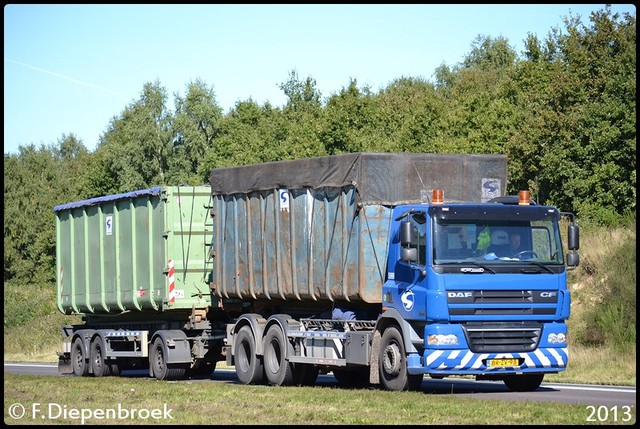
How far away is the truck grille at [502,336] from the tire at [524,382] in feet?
3.80

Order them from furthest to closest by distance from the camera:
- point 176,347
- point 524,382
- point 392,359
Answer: point 176,347, point 524,382, point 392,359

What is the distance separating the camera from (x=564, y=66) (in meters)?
47.3

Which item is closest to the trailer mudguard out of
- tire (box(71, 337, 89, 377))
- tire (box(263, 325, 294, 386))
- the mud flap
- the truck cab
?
tire (box(263, 325, 294, 386))

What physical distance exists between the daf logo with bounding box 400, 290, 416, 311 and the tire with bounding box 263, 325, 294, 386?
353 cm

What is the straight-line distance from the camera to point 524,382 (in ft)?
61.3

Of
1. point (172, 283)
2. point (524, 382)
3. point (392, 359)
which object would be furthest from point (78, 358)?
point (524, 382)

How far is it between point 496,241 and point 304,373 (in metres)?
5.06

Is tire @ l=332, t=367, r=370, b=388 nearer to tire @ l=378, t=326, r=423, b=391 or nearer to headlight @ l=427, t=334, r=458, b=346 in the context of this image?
tire @ l=378, t=326, r=423, b=391

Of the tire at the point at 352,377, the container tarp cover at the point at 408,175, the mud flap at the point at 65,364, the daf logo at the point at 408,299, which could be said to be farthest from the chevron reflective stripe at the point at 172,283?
the daf logo at the point at 408,299

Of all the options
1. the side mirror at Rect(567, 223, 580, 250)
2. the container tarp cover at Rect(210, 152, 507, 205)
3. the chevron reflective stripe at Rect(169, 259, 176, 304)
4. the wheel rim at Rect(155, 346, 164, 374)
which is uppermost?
the container tarp cover at Rect(210, 152, 507, 205)

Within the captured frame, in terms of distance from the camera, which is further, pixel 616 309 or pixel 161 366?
pixel 616 309

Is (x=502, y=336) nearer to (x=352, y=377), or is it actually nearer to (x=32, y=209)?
A: (x=352, y=377)

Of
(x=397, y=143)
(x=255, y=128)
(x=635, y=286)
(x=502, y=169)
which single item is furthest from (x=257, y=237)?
(x=255, y=128)

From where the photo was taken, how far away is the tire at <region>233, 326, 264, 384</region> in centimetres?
2136
